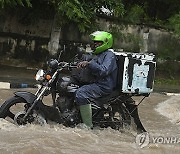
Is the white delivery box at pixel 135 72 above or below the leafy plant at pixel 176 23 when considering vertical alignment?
below

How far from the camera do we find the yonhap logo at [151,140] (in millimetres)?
6301

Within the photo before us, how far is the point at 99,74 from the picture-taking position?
6.12 m

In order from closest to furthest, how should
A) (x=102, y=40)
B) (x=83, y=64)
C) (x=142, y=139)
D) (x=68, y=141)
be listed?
(x=68, y=141)
(x=83, y=64)
(x=102, y=40)
(x=142, y=139)

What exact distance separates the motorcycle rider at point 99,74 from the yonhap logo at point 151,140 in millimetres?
822

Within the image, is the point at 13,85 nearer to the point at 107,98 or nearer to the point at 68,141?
the point at 107,98

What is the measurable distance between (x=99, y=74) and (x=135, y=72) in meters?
0.59

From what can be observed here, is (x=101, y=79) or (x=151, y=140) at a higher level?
(x=101, y=79)

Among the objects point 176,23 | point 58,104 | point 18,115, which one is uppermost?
point 176,23

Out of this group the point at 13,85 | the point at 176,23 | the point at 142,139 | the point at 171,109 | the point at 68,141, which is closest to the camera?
the point at 68,141

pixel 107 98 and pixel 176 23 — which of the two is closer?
pixel 107 98

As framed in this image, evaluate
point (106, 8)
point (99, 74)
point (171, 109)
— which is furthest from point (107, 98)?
point (106, 8)

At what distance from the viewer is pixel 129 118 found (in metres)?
6.73

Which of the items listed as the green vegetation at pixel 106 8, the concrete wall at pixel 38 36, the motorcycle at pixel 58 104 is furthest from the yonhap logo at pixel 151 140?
the concrete wall at pixel 38 36

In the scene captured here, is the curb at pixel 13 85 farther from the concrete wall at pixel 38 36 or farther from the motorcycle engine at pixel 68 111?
the motorcycle engine at pixel 68 111
